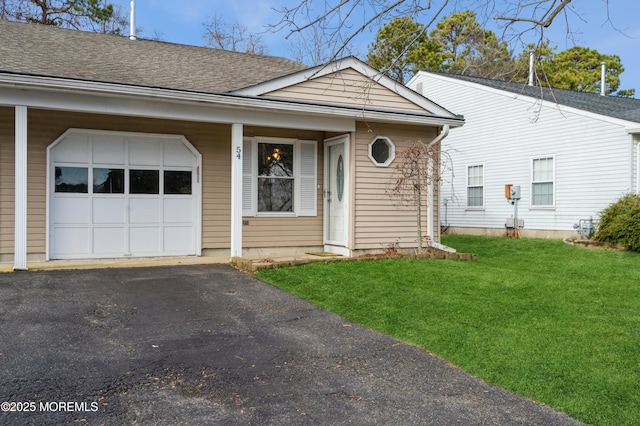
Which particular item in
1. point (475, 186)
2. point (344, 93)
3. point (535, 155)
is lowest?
point (475, 186)

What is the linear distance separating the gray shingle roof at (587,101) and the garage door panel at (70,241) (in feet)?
32.6

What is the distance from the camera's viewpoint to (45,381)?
11.3ft

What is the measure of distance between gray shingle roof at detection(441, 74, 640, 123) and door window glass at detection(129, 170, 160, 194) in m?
8.48

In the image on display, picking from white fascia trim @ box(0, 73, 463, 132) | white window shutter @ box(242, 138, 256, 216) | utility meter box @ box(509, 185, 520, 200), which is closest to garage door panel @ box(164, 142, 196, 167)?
white window shutter @ box(242, 138, 256, 216)

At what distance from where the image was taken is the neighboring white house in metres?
13.0

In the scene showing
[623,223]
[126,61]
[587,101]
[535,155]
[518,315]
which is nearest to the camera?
[518,315]

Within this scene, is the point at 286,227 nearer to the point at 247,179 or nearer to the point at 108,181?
the point at 247,179

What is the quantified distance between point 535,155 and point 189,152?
401 inches

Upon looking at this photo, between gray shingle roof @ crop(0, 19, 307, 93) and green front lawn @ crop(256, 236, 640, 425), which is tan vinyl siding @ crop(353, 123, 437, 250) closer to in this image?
green front lawn @ crop(256, 236, 640, 425)

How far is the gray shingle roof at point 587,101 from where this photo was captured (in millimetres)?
13684

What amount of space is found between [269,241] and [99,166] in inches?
129

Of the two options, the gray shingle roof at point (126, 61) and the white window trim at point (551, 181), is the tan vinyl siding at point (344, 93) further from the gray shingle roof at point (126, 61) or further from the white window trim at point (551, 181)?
the white window trim at point (551, 181)

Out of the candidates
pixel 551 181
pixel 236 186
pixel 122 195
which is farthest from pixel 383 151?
pixel 551 181

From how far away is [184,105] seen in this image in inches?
326
